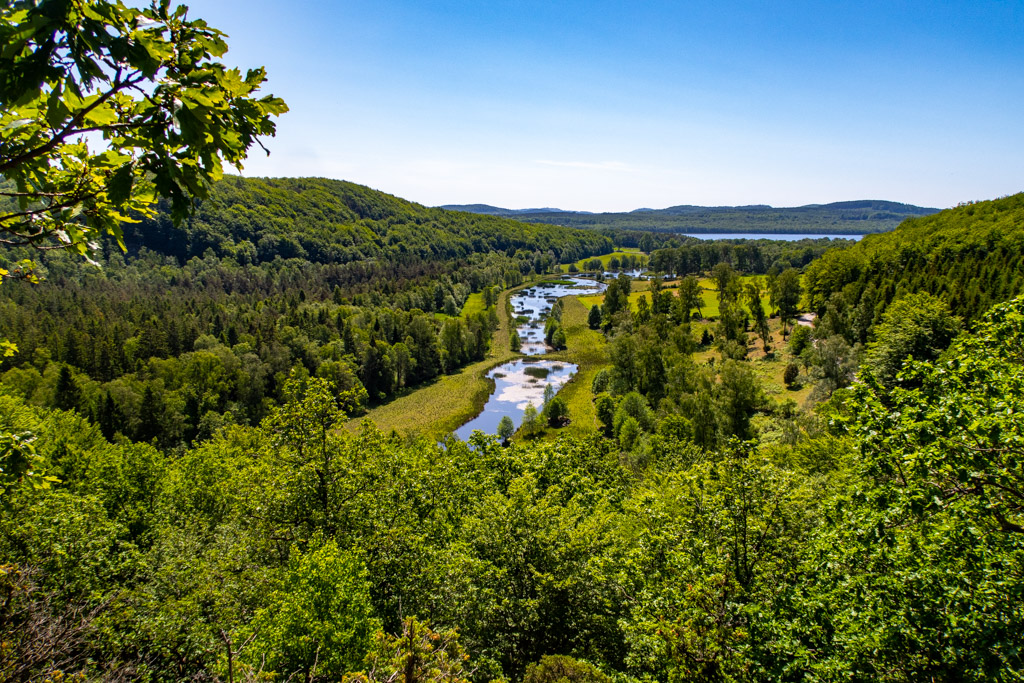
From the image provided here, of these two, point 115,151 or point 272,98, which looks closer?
point 272,98

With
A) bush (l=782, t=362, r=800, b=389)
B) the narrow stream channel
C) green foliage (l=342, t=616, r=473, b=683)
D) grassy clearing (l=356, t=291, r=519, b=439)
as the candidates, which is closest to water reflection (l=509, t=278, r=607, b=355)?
the narrow stream channel

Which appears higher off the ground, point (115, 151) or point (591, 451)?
point (115, 151)

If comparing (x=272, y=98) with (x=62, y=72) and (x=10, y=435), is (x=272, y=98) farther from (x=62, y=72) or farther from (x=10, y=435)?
(x=10, y=435)

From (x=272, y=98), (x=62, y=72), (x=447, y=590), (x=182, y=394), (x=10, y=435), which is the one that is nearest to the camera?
(x=62, y=72)

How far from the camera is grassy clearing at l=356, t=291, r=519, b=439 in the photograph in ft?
220

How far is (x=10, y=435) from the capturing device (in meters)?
5.12

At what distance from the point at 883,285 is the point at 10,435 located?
297 ft

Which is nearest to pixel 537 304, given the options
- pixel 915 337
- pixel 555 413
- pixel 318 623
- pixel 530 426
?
pixel 555 413

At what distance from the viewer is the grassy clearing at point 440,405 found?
66.9 meters

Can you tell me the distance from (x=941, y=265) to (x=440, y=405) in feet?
258

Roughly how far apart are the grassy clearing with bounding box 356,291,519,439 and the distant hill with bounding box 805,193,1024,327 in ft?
185

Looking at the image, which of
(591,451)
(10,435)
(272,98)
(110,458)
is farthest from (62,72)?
(110,458)

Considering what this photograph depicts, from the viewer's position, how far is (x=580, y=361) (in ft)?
309

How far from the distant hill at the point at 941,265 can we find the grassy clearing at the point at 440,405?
2217 inches
